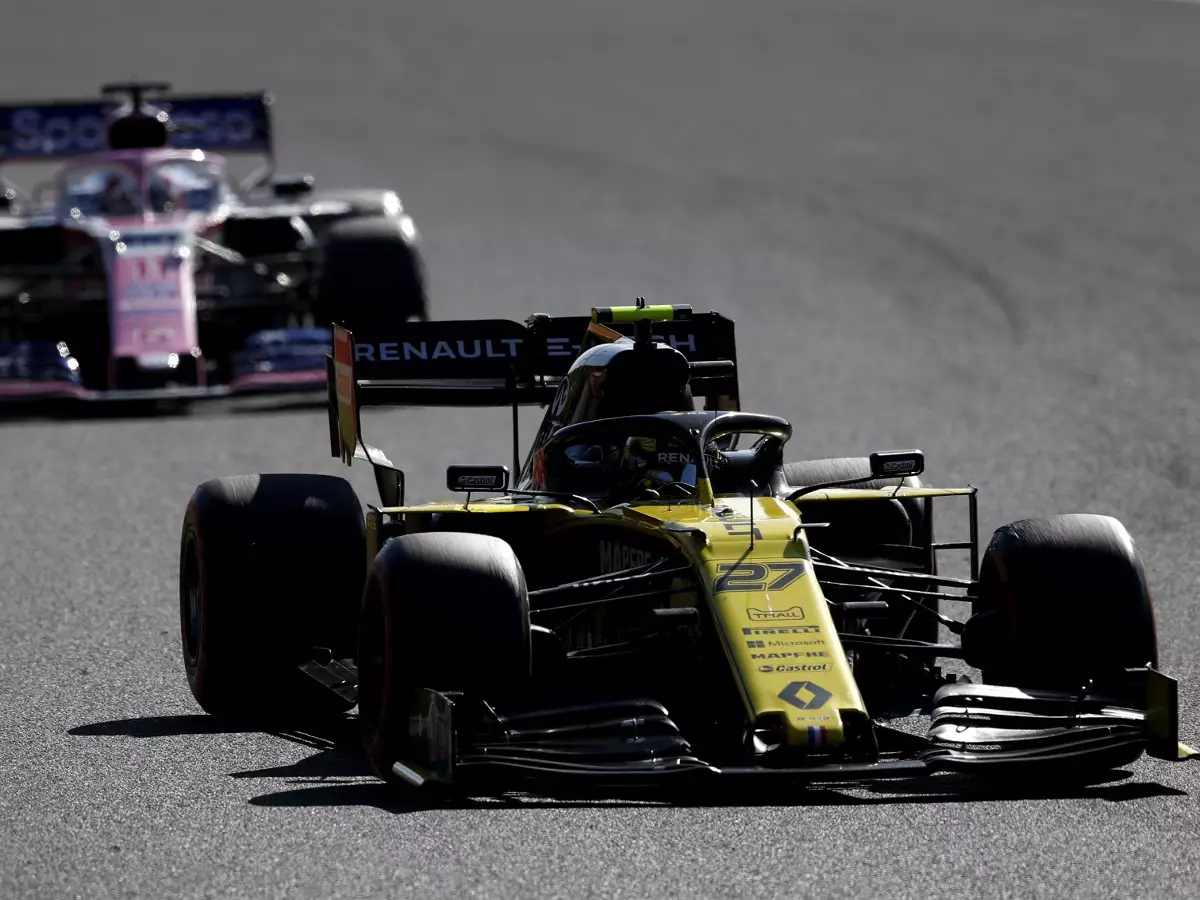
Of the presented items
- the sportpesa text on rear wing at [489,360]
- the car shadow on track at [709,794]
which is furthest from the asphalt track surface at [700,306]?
the sportpesa text on rear wing at [489,360]

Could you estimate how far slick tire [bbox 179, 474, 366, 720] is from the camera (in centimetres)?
911

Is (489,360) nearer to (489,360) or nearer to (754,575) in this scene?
(489,360)

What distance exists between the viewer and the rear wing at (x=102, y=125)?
23.0 metres

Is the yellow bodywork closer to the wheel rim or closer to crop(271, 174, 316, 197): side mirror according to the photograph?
the wheel rim

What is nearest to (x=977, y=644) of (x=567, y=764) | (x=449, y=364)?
(x=567, y=764)

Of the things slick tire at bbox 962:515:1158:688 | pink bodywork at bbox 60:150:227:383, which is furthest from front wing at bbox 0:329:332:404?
slick tire at bbox 962:515:1158:688

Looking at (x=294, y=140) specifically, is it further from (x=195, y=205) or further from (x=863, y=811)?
(x=863, y=811)

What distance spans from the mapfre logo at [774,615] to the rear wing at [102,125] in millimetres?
16102

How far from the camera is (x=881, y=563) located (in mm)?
9367

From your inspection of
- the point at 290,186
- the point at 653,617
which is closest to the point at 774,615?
the point at 653,617

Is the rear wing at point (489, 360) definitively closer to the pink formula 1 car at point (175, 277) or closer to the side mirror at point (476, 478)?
the side mirror at point (476, 478)

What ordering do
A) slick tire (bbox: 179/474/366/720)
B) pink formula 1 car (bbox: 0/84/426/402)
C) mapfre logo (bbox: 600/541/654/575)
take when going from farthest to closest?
pink formula 1 car (bbox: 0/84/426/402)
slick tire (bbox: 179/474/366/720)
mapfre logo (bbox: 600/541/654/575)

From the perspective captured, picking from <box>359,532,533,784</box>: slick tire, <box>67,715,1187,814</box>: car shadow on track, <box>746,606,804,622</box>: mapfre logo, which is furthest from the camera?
<box>746,606,804,622</box>: mapfre logo

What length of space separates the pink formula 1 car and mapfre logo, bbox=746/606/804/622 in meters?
11.6
